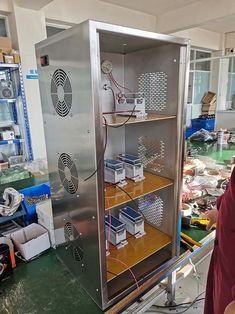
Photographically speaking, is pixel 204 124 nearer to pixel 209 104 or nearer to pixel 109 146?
pixel 209 104

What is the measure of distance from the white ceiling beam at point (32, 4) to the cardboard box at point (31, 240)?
3107mm

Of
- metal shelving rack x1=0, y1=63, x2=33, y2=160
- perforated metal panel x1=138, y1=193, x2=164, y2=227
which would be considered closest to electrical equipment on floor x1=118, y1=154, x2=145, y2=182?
perforated metal panel x1=138, y1=193, x2=164, y2=227

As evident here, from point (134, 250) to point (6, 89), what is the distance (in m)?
3.22

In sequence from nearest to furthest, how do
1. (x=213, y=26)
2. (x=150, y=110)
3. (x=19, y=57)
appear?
(x=150, y=110) → (x=19, y=57) → (x=213, y=26)

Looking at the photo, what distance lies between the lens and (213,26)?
20.7ft

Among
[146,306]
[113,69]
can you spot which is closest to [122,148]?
[113,69]

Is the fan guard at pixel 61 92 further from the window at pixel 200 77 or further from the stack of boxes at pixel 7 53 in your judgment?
the window at pixel 200 77

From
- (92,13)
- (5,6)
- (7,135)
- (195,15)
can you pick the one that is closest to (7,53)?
(5,6)

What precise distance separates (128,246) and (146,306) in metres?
0.39

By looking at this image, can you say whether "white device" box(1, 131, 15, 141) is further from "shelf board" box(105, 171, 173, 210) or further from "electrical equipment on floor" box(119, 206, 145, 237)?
"shelf board" box(105, 171, 173, 210)

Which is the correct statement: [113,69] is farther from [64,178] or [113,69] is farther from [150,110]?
[64,178]

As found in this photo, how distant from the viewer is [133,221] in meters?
1.37

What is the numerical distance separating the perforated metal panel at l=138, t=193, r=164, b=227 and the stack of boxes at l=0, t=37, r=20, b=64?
294 cm

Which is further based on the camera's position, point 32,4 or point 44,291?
point 32,4
